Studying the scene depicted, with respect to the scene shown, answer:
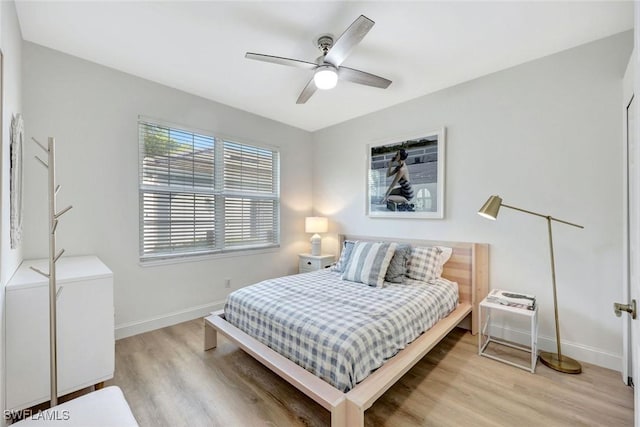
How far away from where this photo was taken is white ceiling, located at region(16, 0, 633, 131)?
1.92 metres

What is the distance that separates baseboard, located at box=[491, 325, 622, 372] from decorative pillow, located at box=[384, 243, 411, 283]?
42.2 inches

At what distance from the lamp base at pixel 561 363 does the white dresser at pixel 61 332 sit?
11.1ft

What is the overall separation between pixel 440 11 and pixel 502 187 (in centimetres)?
172

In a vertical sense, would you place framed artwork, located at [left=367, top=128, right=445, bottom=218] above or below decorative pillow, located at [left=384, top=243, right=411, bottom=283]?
above

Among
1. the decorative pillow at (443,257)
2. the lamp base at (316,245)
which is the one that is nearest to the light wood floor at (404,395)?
the decorative pillow at (443,257)

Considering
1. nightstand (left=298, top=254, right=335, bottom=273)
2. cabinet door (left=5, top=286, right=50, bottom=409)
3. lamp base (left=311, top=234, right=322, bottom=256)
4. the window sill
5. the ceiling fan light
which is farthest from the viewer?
lamp base (left=311, top=234, right=322, bottom=256)

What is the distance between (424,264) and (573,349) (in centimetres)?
137

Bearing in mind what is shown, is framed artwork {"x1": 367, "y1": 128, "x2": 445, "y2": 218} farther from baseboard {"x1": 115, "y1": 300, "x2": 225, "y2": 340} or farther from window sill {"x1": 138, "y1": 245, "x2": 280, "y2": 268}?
baseboard {"x1": 115, "y1": 300, "x2": 225, "y2": 340}

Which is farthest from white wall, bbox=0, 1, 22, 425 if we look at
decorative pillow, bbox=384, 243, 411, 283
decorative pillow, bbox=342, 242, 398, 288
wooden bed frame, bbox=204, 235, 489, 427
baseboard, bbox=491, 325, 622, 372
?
baseboard, bbox=491, 325, 622, 372

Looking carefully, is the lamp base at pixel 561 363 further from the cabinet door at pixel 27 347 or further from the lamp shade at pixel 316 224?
the cabinet door at pixel 27 347

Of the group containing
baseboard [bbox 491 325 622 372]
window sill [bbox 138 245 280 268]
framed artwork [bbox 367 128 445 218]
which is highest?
framed artwork [bbox 367 128 445 218]

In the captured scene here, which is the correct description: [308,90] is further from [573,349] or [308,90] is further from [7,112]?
[573,349]

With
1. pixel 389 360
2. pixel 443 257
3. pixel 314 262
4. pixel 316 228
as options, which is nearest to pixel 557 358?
pixel 443 257

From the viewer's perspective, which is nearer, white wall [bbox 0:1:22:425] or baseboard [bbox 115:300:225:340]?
white wall [bbox 0:1:22:425]
